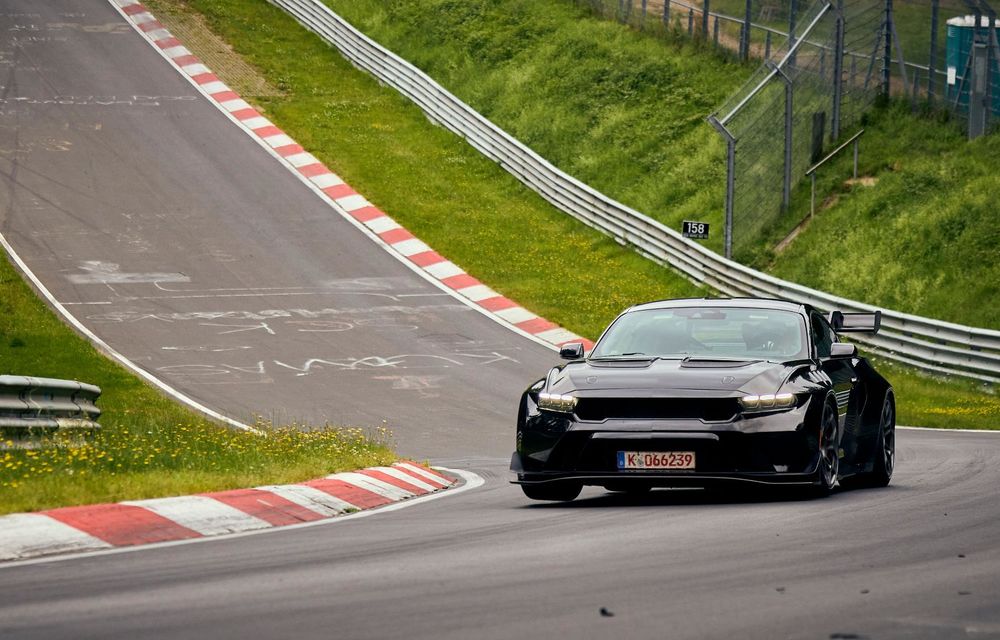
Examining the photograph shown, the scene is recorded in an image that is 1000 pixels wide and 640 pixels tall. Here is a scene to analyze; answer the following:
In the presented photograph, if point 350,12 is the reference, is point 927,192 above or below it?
below

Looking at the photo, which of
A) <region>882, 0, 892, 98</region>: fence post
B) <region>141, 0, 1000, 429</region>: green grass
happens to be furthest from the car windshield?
<region>882, 0, 892, 98</region>: fence post

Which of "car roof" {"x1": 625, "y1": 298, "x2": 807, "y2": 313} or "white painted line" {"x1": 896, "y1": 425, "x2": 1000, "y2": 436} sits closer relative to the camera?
"car roof" {"x1": 625, "y1": 298, "x2": 807, "y2": 313}

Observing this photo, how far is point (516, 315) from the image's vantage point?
91.5 feet

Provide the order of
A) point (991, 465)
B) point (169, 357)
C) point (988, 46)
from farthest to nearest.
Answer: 1. point (988, 46)
2. point (169, 357)
3. point (991, 465)

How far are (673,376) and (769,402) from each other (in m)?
0.65

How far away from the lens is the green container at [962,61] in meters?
29.0

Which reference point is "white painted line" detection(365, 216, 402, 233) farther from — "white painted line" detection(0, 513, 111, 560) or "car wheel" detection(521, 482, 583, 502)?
"white painted line" detection(0, 513, 111, 560)

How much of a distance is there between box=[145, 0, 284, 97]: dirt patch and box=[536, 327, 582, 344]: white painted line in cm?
1736

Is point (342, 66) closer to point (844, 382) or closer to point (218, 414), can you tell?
point (218, 414)

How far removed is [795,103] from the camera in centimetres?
2983

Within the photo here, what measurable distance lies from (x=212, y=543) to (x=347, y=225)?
24584mm

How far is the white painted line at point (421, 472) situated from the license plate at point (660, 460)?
2.78 m

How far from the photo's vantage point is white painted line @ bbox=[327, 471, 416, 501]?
38.3ft

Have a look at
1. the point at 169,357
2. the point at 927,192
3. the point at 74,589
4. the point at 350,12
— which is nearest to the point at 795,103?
the point at 927,192
